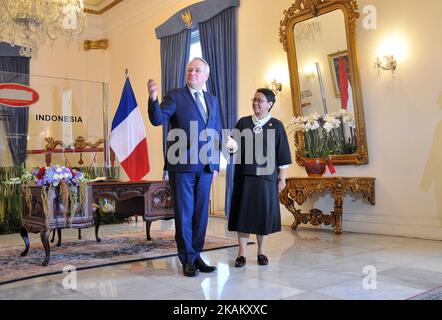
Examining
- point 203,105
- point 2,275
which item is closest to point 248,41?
point 203,105

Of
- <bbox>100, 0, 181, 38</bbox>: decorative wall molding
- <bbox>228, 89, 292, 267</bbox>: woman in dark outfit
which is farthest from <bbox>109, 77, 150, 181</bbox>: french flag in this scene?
<bbox>100, 0, 181, 38</bbox>: decorative wall molding

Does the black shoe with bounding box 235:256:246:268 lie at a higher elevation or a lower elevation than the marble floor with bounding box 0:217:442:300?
higher

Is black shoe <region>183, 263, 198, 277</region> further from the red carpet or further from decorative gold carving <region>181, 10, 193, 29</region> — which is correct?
Answer: decorative gold carving <region>181, 10, 193, 29</region>

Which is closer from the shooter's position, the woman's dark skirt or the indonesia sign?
the woman's dark skirt

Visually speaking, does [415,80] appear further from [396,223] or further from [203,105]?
[203,105]

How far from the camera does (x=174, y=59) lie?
8.17 metres

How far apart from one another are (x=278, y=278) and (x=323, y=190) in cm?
231

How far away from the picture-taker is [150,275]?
3.21m

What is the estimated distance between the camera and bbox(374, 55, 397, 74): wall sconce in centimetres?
489

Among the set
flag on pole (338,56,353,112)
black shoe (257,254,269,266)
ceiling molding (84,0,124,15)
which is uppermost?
ceiling molding (84,0,124,15)

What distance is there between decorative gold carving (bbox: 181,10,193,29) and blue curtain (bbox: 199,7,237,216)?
A: 0.42 meters

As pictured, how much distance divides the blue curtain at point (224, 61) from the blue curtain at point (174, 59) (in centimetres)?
65

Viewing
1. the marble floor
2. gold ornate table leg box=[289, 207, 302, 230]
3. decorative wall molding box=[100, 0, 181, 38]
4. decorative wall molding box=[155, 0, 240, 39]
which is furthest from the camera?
decorative wall molding box=[100, 0, 181, 38]

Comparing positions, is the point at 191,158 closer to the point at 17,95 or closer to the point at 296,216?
the point at 296,216
